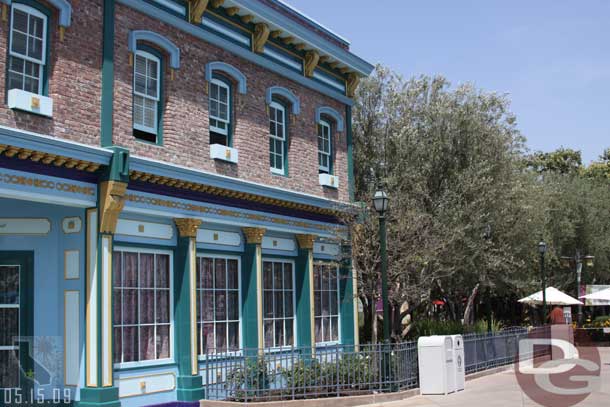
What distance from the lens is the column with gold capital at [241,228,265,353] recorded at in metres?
16.7

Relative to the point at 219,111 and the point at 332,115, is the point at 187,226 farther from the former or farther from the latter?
the point at 332,115

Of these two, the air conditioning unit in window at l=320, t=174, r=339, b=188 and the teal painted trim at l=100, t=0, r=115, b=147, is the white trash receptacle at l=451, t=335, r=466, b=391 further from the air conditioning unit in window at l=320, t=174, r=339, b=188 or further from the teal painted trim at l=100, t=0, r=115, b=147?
the teal painted trim at l=100, t=0, r=115, b=147

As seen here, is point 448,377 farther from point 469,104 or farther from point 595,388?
point 469,104

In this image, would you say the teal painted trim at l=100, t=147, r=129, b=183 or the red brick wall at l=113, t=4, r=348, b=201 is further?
the red brick wall at l=113, t=4, r=348, b=201

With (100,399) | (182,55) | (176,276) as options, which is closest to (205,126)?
(182,55)

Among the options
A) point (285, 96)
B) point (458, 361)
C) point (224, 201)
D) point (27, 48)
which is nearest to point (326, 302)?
point (458, 361)

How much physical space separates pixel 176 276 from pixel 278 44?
6527mm

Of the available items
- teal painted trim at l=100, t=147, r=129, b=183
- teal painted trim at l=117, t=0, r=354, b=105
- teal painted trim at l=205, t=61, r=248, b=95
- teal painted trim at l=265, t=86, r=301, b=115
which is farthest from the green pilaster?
teal painted trim at l=100, t=147, r=129, b=183

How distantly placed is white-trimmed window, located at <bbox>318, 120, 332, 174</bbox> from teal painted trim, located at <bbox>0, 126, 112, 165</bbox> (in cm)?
819

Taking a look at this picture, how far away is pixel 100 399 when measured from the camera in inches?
482

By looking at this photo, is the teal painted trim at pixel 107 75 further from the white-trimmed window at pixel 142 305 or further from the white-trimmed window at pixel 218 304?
the white-trimmed window at pixel 218 304

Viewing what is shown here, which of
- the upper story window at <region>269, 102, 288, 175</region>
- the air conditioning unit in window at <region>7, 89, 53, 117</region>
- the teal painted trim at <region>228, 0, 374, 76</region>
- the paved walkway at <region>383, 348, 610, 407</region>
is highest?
the teal painted trim at <region>228, 0, 374, 76</region>

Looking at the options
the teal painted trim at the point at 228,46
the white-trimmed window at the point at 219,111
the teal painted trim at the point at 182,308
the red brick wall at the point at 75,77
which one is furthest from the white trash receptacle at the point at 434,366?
the red brick wall at the point at 75,77

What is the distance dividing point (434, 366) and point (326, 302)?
4.90m
